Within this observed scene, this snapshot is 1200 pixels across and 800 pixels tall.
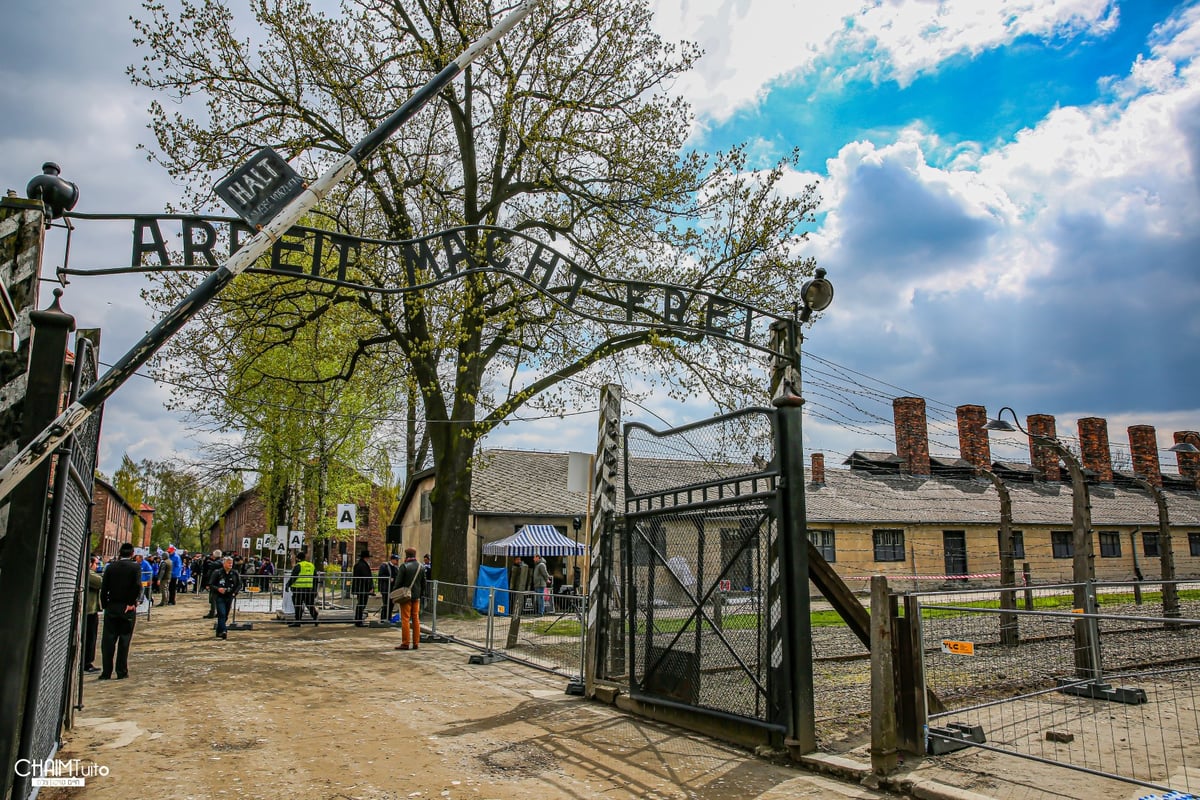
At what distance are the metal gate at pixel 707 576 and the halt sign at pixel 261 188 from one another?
188 inches

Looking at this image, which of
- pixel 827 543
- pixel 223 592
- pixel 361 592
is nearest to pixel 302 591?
pixel 361 592

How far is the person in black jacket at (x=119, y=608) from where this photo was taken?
1122 centimetres

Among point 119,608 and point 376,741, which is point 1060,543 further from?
point 119,608

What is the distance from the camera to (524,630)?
16.3 m

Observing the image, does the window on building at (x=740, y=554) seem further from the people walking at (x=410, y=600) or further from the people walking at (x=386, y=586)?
the people walking at (x=386, y=586)

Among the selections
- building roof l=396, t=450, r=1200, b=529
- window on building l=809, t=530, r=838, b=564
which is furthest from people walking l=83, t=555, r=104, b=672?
window on building l=809, t=530, r=838, b=564

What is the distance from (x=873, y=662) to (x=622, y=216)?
1461 centimetres

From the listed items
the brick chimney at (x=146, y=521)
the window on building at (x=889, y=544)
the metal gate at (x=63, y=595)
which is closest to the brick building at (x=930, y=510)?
the window on building at (x=889, y=544)

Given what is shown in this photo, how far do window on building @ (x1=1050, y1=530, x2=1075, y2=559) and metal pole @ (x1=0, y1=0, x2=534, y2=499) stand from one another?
138 feet

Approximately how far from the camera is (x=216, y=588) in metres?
17.0

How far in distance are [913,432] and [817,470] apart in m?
7.29

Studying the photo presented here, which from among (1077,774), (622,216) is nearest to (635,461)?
(1077,774)

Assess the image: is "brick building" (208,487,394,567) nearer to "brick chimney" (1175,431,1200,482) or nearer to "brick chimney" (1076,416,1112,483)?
"brick chimney" (1076,416,1112,483)

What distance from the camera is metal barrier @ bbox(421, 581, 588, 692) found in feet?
41.8
